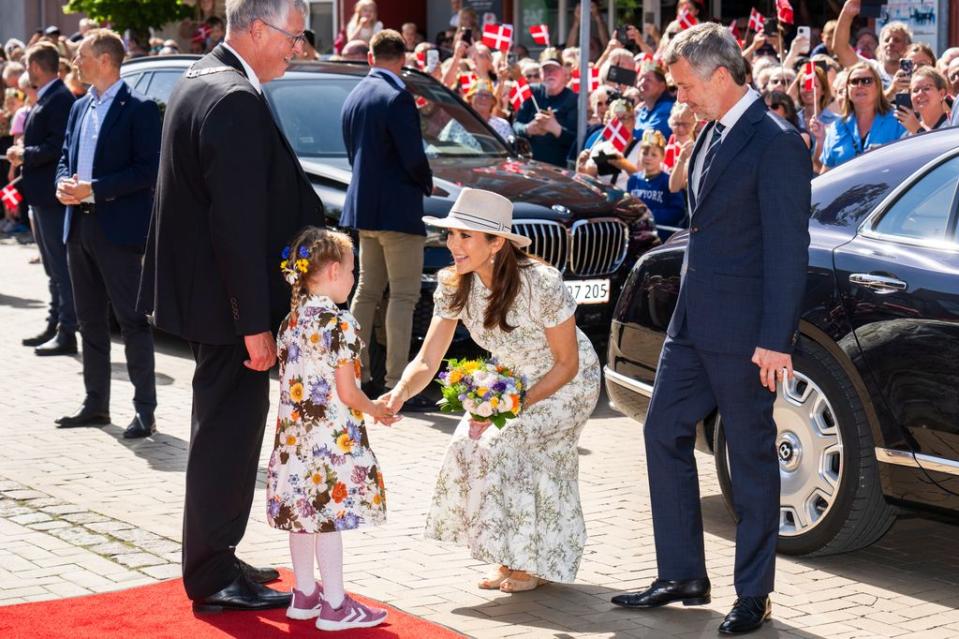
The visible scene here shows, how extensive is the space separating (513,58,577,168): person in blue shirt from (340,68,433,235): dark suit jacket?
11.6 ft

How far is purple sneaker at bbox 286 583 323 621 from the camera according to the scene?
17.1 ft

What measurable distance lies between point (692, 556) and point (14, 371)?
20.5 feet

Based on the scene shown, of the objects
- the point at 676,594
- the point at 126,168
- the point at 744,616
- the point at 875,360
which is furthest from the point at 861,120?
the point at 744,616

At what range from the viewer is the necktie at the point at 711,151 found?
16.8ft

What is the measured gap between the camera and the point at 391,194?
8961mm

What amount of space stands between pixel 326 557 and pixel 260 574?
25.5 inches

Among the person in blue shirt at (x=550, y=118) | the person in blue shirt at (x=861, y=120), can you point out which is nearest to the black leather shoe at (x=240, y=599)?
the person in blue shirt at (x=861, y=120)

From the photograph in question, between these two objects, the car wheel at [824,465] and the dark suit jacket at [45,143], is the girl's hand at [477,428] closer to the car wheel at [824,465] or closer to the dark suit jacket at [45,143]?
the car wheel at [824,465]

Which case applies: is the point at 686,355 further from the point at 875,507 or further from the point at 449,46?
the point at 449,46

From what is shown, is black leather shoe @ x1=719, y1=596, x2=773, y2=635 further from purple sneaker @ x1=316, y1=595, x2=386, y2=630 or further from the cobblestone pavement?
purple sneaker @ x1=316, y1=595, x2=386, y2=630

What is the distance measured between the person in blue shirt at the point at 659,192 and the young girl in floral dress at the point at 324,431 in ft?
19.5

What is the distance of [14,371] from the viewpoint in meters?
10.2

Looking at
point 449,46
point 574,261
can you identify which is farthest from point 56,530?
Result: point 449,46

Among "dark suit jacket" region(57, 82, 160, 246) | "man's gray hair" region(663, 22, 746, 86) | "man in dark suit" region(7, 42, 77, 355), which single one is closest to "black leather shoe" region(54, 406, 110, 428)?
"dark suit jacket" region(57, 82, 160, 246)
